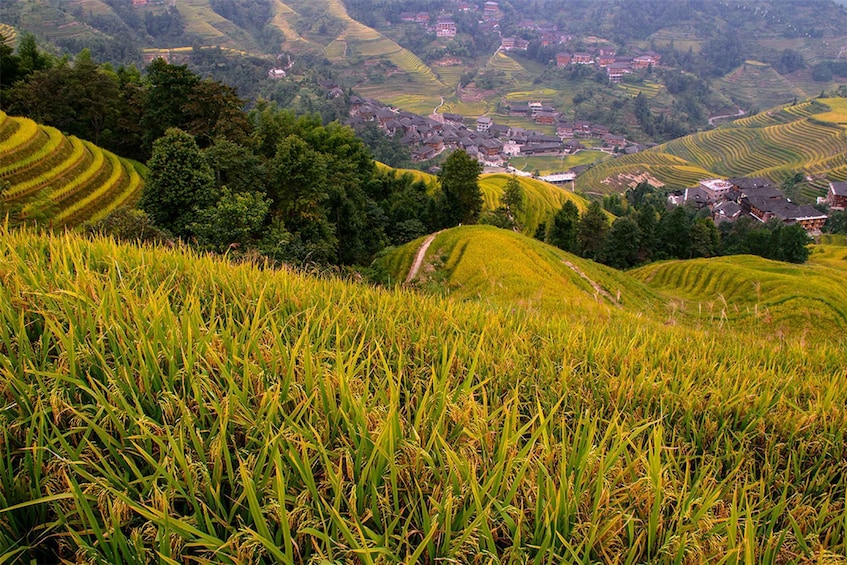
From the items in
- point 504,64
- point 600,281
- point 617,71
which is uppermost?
point 504,64

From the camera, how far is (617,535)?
5.28 feet

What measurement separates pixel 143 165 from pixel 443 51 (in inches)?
5210

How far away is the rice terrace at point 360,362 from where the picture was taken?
1.52 metres

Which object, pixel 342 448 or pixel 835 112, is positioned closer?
pixel 342 448

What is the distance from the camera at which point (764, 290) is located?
21016 millimetres

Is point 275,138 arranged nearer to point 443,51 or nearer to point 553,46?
point 443,51


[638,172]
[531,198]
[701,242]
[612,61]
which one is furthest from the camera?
[612,61]

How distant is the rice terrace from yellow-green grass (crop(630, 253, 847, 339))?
0.20 metres

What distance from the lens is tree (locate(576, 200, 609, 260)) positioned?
3572cm

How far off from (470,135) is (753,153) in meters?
52.0

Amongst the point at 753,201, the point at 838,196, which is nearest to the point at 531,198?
the point at 753,201

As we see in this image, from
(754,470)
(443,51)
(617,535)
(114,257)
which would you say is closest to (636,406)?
(754,470)

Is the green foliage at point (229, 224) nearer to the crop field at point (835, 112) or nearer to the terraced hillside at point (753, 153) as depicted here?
the terraced hillside at point (753, 153)

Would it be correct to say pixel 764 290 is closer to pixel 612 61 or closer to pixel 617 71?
pixel 617 71
